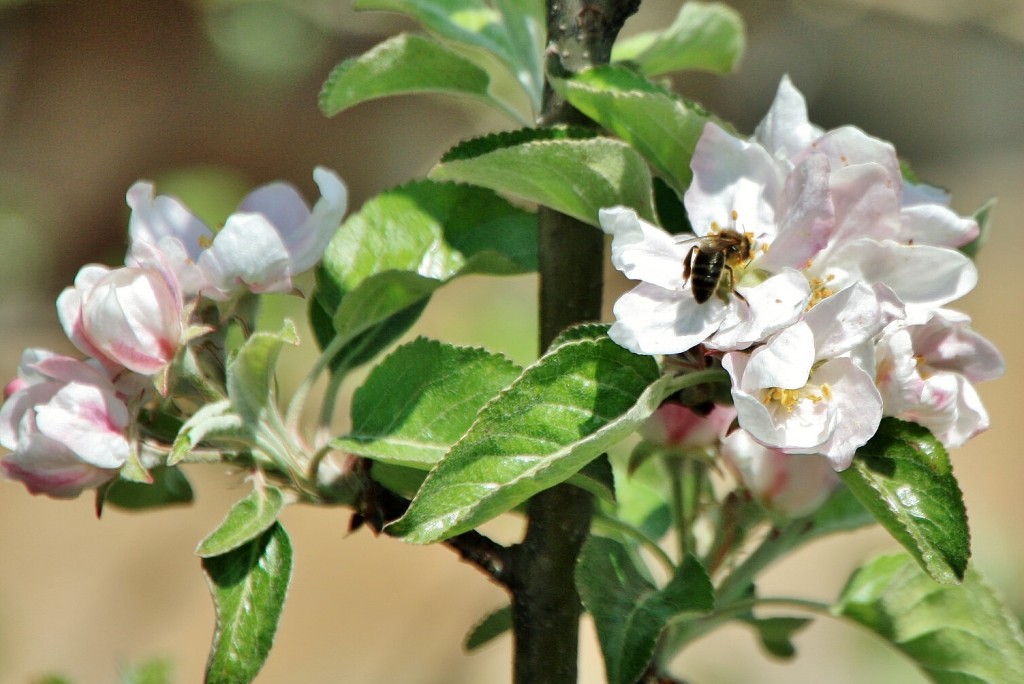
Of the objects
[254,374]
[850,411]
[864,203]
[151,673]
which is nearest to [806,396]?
Answer: [850,411]

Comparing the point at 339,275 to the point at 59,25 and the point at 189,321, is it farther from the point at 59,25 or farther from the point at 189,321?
the point at 59,25

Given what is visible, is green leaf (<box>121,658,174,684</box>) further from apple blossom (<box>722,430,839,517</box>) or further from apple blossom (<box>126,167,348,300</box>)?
apple blossom (<box>722,430,839,517</box>)

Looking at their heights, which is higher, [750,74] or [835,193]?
[835,193]

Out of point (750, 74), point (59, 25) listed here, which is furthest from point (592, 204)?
point (750, 74)

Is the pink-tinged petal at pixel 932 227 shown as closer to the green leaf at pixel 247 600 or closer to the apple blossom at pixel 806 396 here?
the apple blossom at pixel 806 396

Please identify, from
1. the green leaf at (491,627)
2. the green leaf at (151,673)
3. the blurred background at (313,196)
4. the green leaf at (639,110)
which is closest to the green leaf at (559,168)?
the green leaf at (639,110)

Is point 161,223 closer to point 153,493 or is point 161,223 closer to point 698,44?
point 153,493

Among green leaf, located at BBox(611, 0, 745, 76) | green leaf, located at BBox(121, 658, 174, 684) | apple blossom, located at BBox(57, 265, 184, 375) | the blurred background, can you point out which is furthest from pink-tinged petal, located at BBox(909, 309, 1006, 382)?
the blurred background
